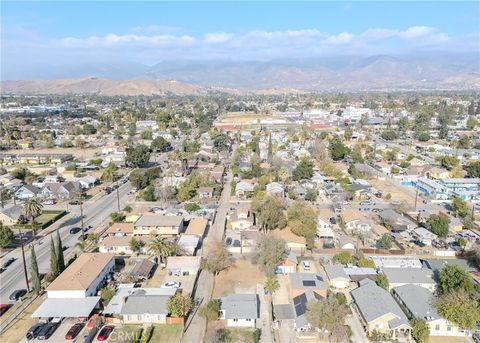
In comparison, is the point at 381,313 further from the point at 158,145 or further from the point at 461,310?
the point at 158,145

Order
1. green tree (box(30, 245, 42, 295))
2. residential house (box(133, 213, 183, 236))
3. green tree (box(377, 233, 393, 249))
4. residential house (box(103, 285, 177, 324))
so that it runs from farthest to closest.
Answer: residential house (box(133, 213, 183, 236)) → green tree (box(377, 233, 393, 249)) → green tree (box(30, 245, 42, 295)) → residential house (box(103, 285, 177, 324))

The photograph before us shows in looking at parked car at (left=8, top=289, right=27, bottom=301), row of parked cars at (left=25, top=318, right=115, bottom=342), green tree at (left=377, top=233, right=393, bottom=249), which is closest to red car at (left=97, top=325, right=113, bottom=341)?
row of parked cars at (left=25, top=318, right=115, bottom=342)

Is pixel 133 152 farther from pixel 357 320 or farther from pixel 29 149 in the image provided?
pixel 357 320

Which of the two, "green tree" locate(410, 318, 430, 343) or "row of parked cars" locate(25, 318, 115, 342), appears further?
"row of parked cars" locate(25, 318, 115, 342)

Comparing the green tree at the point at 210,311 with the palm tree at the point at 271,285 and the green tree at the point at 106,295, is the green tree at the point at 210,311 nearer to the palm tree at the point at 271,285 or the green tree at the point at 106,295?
the palm tree at the point at 271,285

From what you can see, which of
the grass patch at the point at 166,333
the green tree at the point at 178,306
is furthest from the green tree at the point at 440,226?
the grass patch at the point at 166,333

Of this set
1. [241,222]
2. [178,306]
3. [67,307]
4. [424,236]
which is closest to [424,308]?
[424,236]

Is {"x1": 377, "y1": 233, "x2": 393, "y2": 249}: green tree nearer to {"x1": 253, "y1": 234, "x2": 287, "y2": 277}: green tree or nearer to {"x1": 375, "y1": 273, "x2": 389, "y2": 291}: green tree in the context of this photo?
{"x1": 375, "y1": 273, "x2": 389, "y2": 291}: green tree

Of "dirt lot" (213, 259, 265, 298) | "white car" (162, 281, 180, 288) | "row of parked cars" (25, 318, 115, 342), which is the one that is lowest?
"dirt lot" (213, 259, 265, 298)
